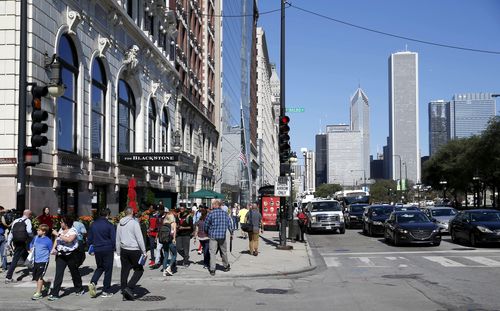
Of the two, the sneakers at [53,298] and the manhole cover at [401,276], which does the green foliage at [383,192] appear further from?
the sneakers at [53,298]

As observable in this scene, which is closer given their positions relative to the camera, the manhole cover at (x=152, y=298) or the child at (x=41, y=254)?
the manhole cover at (x=152, y=298)

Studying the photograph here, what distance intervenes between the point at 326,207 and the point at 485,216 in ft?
40.9

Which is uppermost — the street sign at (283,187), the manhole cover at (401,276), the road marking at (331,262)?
the street sign at (283,187)

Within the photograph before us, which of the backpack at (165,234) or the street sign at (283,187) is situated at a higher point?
the street sign at (283,187)

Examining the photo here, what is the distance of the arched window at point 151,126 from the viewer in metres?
38.0

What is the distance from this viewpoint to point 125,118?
109ft

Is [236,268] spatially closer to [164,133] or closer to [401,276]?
[401,276]

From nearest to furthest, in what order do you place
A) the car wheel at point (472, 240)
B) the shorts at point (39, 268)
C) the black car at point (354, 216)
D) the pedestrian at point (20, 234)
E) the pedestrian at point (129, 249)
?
the pedestrian at point (129, 249) → the shorts at point (39, 268) → the pedestrian at point (20, 234) → the car wheel at point (472, 240) → the black car at point (354, 216)

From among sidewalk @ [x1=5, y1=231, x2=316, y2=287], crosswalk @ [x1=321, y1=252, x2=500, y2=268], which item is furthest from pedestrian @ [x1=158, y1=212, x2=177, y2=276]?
crosswalk @ [x1=321, y1=252, x2=500, y2=268]

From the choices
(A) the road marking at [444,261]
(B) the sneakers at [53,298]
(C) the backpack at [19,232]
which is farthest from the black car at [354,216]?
(B) the sneakers at [53,298]

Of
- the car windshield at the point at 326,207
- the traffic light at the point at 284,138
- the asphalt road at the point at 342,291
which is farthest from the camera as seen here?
the car windshield at the point at 326,207

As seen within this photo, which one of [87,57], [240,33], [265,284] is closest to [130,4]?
[87,57]

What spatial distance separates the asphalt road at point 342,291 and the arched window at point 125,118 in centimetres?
1702

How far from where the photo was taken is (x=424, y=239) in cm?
2362
